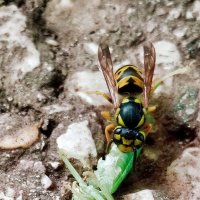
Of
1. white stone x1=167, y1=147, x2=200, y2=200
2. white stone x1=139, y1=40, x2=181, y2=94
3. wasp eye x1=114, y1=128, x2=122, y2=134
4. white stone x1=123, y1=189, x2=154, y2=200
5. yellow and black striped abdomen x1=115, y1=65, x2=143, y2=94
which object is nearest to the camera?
white stone x1=123, y1=189, x2=154, y2=200

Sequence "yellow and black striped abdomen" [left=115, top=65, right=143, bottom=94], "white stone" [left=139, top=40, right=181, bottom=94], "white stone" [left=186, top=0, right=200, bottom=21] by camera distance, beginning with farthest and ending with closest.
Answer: "white stone" [left=186, top=0, right=200, bottom=21]
"white stone" [left=139, top=40, right=181, bottom=94]
"yellow and black striped abdomen" [left=115, top=65, right=143, bottom=94]

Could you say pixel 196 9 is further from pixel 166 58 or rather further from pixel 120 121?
pixel 120 121

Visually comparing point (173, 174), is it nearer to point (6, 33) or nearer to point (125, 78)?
point (125, 78)

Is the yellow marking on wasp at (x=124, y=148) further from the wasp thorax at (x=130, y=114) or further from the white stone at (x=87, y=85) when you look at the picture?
the white stone at (x=87, y=85)

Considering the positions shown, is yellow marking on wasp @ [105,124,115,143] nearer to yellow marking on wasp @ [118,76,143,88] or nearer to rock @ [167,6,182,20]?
yellow marking on wasp @ [118,76,143,88]

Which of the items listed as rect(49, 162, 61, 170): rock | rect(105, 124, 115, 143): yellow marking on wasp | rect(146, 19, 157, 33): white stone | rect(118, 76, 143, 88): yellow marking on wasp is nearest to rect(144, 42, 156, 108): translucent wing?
rect(118, 76, 143, 88): yellow marking on wasp

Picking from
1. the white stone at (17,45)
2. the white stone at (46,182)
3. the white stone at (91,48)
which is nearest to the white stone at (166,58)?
the white stone at (91,48)
